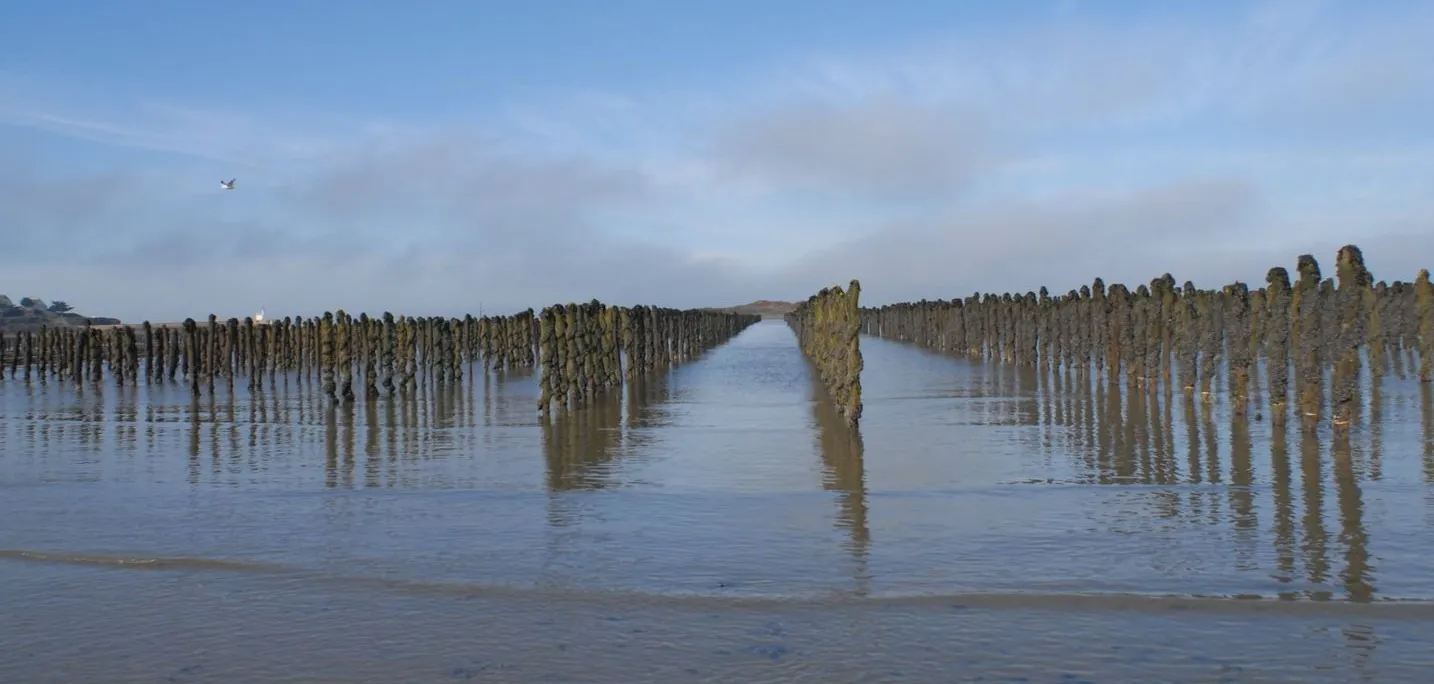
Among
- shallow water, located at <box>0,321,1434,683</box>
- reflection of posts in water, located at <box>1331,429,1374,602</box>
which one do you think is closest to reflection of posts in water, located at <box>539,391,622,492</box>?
shallow water, located at <box>0,321,1434,683</box>

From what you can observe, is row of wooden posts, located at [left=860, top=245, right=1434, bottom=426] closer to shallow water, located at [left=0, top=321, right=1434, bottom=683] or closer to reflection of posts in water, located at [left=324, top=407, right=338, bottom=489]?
shallow water, located at [left=0, top=321, right=1434, bottom=683]

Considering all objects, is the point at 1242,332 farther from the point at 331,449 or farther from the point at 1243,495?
the point at 331,449

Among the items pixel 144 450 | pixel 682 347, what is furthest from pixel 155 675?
pixel 682 347

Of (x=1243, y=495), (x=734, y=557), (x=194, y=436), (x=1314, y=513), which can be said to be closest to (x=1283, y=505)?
(x=1314, y=513)

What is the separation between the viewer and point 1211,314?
15.2m

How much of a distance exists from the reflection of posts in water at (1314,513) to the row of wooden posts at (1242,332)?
3.69 feet

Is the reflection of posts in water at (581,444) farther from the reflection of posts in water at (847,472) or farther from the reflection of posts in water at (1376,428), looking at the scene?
the reflection of posts in water at (1376,428)

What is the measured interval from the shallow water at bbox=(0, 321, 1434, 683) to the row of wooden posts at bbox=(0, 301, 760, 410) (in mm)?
5596

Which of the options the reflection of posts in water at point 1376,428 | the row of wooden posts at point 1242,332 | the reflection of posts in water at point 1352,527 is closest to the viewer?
the reflection of posts in water at point 1352,527

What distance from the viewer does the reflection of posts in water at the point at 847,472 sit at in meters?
6.42

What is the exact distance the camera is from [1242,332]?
13.9 metres

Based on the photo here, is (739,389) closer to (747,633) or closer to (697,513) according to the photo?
(697,513)

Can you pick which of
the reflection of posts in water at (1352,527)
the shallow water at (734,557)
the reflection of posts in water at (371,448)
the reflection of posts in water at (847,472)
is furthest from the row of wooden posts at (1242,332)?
the reflection of posts in water at (371,448)

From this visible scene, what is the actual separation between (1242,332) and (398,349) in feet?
67.6
